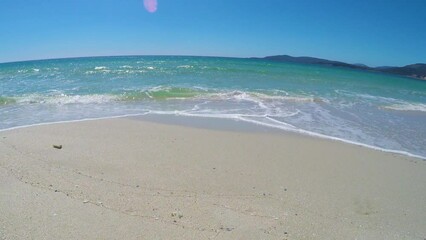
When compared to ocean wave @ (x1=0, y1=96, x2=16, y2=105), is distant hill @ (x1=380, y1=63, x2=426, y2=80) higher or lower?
higher

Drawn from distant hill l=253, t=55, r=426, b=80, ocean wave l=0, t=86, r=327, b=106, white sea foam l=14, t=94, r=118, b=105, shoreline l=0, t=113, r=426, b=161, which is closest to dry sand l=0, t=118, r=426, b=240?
shoreline l=0, t=113, r=426, b=161

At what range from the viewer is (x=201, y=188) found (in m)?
4.91

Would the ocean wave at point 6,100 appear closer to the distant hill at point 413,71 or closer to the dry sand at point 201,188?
the dry sand at point 201,188

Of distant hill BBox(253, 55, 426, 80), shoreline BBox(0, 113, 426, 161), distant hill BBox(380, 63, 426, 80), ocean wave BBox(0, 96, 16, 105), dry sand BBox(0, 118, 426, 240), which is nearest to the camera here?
dry sand BBox(0, 118, 426, 240)

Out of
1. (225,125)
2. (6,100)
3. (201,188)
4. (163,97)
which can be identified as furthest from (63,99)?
(201,188)

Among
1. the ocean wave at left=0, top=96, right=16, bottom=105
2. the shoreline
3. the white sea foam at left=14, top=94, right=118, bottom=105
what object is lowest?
the ocean wave at left=0, top=96, right=16, bottom=105

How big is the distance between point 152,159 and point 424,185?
4857 mm

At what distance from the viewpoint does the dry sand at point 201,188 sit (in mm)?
3803

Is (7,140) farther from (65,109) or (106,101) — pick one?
(106,101)

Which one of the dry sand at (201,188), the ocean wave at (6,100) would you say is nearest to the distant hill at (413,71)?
the dry sand at (201,188)

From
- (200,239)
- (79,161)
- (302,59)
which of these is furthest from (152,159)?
(302,59)

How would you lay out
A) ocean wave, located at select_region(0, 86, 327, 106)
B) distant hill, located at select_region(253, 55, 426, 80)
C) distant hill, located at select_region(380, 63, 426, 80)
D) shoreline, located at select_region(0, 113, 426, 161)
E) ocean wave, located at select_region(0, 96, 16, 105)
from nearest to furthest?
shoreline, located at select_region(0, 113, 426, 161) < ocean wave, located at select_region(0, 96, 16, 105) < ocean wave, located at select_region(0, 86, 327, 106) < distant hill, located at select_region(380, 63, 426, 80) < distant hill, located at select_region(253, 55, 426, 80)

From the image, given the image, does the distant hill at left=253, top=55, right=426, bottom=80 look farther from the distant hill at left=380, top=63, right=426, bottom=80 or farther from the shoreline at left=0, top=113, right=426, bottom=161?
the shoreline at left=0, top=113, right=426, bottom=161

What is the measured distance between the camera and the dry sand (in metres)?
3.80
